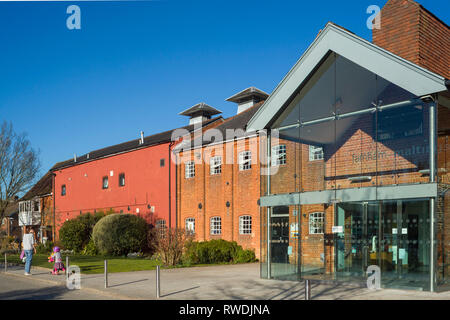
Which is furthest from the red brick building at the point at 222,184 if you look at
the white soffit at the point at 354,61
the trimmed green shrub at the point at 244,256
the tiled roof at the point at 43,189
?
the tiled roof at the point at 43,189

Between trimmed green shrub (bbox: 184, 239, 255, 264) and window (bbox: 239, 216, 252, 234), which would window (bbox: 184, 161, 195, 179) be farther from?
trimmed green shrub (bbox: 184, 239, 255, 264)

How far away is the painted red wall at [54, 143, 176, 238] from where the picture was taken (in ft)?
106

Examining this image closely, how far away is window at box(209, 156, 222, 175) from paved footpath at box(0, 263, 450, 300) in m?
10.7

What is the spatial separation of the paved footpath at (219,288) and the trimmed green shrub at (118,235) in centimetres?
1101

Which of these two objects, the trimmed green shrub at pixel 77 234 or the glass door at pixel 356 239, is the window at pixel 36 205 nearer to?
the trimmed green shrub at pixel 77 234

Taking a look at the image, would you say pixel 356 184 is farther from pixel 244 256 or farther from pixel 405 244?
pixel 244 256

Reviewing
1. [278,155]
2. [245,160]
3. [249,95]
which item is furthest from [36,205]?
[278,155]

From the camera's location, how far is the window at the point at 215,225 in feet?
89.7

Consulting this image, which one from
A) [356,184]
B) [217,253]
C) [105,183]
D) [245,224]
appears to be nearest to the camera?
[356,184]

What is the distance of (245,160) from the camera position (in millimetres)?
26125

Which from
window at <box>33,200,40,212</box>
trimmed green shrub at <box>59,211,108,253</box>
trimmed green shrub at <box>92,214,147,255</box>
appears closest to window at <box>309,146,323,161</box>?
trimmed green shrub at <box>92,214,147,255</box>
